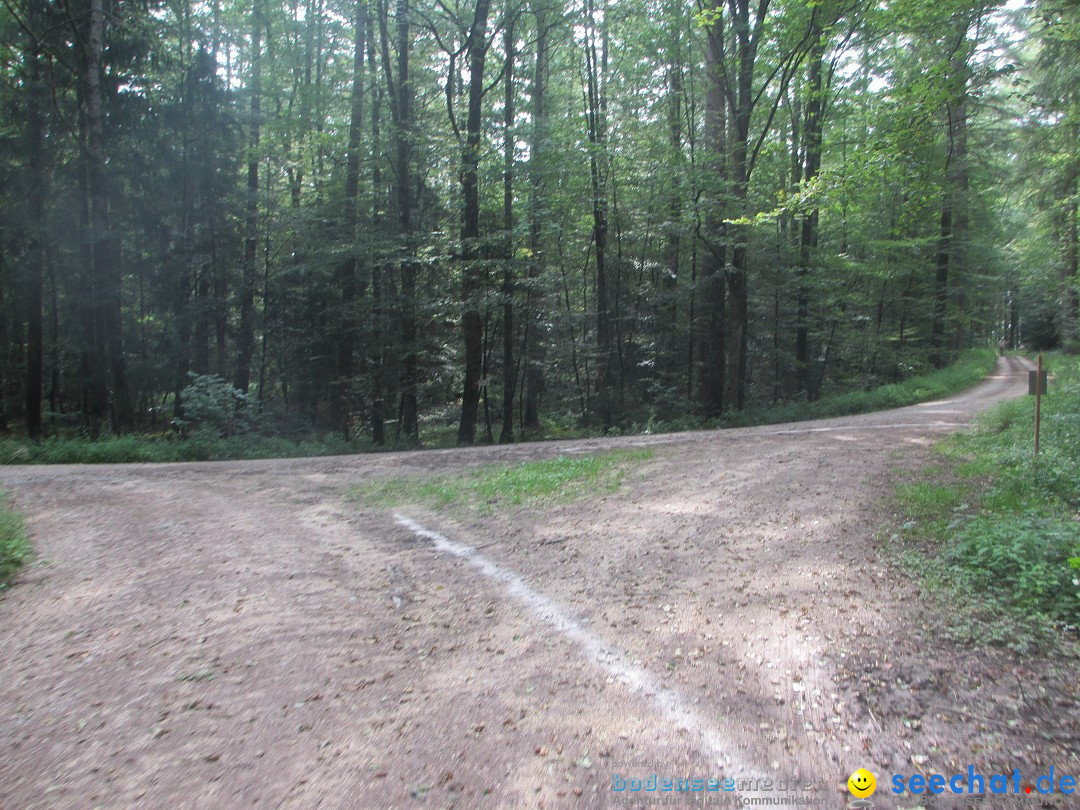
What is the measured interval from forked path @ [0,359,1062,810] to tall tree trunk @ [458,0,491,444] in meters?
11.0

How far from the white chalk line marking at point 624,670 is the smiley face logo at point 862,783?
1.12 feet

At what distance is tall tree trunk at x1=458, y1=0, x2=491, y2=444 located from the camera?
18.3 m

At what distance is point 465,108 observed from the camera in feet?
73.6

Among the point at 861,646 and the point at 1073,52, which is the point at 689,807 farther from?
the point at 1073,52

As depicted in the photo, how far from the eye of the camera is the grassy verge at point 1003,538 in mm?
4336

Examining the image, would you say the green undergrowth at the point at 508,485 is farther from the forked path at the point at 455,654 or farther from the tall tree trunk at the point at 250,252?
the tall tree trunk at the point at 250,252

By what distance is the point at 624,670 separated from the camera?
4109mm

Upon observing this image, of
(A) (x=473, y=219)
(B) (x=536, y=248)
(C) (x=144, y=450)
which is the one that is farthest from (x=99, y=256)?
(B) (x=536, y=248)

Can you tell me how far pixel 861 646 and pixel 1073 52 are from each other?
20.4m

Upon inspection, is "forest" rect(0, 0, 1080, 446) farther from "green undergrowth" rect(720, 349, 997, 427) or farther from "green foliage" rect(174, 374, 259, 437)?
"green undergrowth" rect(720, 349, 997, 427)

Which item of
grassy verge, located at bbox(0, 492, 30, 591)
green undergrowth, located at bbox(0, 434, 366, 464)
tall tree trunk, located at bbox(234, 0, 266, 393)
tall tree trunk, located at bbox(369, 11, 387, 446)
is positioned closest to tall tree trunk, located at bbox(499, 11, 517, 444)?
tall tree trunk, located at bbox(369, 11, 387, 446)

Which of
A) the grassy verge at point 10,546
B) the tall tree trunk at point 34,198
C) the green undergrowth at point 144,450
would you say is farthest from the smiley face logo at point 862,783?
the tall tree trunk at point 34,198

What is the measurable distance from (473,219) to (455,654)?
15915 mm

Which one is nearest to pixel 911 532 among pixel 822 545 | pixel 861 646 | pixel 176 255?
pixel 822 545
